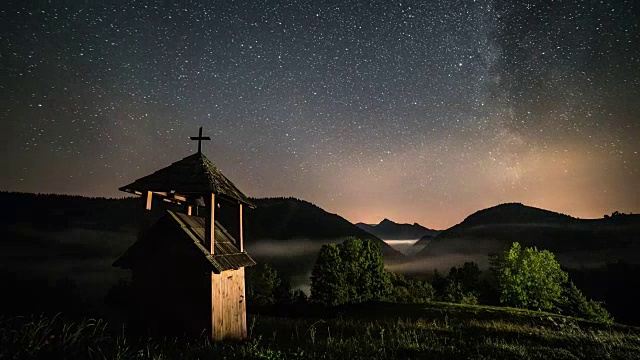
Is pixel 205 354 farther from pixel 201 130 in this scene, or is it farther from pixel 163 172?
pixel 201 130

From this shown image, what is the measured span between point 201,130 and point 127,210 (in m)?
149

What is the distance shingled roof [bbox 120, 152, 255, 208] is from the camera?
42.1 feet

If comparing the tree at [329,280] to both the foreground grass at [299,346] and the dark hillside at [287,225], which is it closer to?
the foreground grass at [299,346]

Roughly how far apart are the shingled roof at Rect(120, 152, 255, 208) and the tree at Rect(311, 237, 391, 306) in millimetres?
36335

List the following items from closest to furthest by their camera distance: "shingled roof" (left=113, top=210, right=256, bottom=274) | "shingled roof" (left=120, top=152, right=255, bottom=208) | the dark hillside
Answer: "shingled roof" (left=113, top=210, right=256, bottom=274)
"shingled roof" (left=120, top=152, right=255, bottom=208)
the dark hillside

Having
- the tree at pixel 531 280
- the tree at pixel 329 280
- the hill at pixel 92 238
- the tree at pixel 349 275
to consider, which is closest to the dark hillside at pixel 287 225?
the hill at pixel 92 238

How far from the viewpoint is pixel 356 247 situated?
175 ft

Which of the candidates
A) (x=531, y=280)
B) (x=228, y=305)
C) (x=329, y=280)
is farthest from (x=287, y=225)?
(x=228, y=305)

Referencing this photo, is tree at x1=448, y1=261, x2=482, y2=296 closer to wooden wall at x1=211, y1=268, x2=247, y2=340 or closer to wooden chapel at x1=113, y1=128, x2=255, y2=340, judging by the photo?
wooden wall at x1=211, y1=268, x2=247, y2=340

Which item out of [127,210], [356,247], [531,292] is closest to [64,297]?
[356,247]

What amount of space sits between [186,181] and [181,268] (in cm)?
302

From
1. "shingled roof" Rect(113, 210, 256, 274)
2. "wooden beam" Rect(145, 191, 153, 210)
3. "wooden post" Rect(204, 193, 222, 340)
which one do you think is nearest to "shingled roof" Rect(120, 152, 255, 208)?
"wooden beam" Rect(145, 191, 153, 210)

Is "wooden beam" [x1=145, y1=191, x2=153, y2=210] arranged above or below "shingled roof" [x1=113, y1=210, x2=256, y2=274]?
above

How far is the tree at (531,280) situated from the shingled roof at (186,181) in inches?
1929
